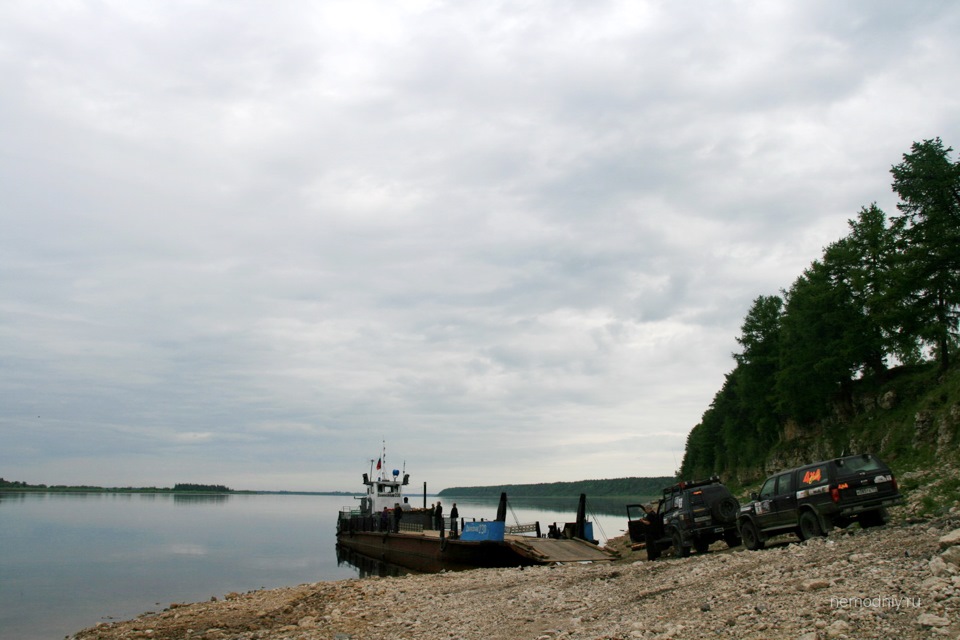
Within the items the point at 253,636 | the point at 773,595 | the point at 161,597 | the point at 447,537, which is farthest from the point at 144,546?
the point at 773,595

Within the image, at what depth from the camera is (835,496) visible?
47.8 ft

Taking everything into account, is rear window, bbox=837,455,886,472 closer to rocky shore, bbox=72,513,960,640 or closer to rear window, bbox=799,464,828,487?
rear window, bbox=799,464,828,487

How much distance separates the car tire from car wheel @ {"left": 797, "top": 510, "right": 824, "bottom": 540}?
2977 millimetres

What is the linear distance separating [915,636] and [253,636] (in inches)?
516

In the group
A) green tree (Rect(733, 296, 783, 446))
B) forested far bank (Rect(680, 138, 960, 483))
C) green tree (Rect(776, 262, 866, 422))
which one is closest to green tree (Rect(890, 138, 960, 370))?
forested far bank (Rect(680, 138, 960, 483))

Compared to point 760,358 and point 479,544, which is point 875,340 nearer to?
point 760,358

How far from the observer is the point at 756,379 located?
5794 cm

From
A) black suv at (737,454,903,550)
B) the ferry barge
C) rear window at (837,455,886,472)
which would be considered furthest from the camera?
the ferry barge

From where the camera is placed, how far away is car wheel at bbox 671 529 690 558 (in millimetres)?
18406

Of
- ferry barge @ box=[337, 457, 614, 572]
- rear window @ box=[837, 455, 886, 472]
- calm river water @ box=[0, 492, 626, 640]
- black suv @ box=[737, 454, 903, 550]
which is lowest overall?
calm river water @ box=[0, 492, 626, 640]

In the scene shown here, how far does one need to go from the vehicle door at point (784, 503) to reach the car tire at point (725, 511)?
2.02 meters

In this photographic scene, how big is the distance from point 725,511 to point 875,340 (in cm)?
2769

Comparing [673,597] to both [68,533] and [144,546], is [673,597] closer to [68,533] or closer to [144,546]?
[144,546]

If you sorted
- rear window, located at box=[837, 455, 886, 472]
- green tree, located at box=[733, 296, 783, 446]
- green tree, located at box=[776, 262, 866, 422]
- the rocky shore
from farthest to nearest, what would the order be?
green tree, located at box=[733, 296, 783, 446], green tree, located at box=[776, 262, 866, 422], rear window, located at box=[837, 455, 886, 472], the rocky shore
